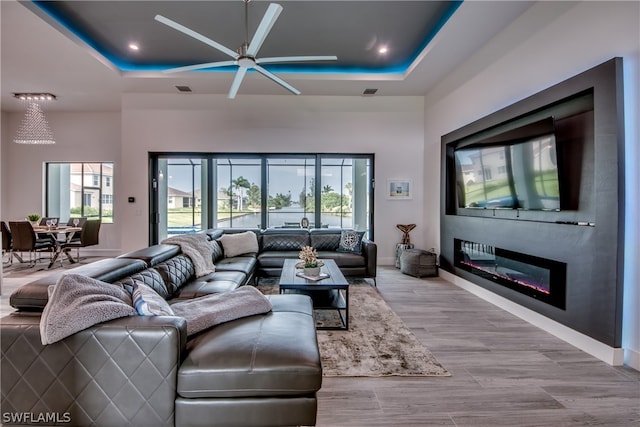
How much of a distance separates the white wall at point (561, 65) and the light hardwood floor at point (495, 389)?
1.70 ft

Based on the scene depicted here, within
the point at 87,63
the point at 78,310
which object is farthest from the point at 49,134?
the point at 78,310

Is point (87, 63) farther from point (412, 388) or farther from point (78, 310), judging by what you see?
point (412, 388)

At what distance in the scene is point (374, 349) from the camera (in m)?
2.69

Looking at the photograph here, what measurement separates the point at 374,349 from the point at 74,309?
219cm

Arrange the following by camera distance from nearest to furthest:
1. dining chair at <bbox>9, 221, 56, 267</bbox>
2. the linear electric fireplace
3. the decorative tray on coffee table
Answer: the linear electric fireplace → the decorative tray on coffee table → dining chair at <bbox>9, 221, 56, 267</bbox>

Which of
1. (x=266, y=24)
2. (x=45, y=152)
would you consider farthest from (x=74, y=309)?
(x=45, y=152)

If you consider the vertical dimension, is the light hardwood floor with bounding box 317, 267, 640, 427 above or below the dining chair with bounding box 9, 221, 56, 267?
below

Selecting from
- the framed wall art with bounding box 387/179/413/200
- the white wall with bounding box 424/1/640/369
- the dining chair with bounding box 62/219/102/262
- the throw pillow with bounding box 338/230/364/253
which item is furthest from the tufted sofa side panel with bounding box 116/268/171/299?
the dining chair with bounding box 62/219/102/262

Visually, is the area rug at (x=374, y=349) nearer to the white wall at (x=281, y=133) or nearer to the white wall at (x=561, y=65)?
the white wall at (x=561, y=65)

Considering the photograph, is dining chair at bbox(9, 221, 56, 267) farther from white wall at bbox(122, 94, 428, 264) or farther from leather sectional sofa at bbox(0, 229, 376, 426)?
leather sectional sofa at bbox(0, 229, 376, 426)

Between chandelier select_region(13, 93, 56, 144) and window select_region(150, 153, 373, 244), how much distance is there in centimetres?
241

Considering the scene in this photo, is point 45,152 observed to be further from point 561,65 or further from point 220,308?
point 561,65

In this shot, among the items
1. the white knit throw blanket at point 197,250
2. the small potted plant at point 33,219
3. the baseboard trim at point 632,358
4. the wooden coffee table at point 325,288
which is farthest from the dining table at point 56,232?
the baseboard trim at point 632,358

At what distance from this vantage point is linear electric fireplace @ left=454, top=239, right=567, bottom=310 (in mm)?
3029
